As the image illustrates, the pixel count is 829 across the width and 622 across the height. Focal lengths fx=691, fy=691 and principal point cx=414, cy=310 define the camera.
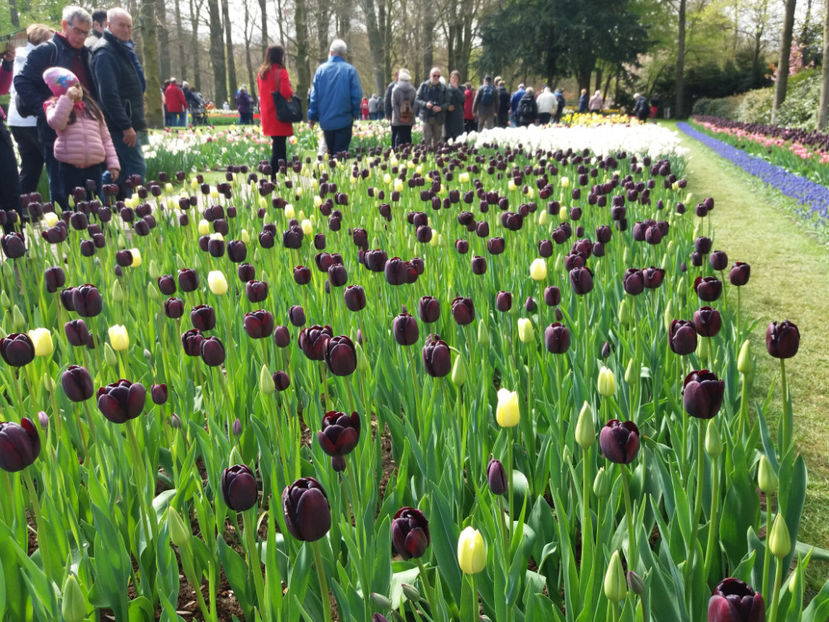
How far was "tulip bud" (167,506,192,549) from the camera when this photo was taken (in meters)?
1.38

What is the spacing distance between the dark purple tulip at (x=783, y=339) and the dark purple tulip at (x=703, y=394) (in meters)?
0.30

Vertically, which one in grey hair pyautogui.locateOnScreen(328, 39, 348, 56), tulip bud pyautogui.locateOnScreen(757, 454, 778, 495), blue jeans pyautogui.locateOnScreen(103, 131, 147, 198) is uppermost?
grey hair pyautogui.locateOnScreen(328, 39, 348, 56)

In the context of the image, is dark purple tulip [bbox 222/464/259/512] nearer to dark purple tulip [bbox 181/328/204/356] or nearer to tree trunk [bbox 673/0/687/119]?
dark purple tulip [bbox 181/328/204/356]

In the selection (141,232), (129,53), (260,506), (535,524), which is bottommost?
(260,506)

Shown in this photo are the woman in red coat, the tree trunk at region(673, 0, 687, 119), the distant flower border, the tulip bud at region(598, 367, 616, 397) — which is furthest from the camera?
the tree trunk at region(673, 0, 687, 119)

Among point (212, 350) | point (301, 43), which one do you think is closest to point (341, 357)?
point (212, 350)

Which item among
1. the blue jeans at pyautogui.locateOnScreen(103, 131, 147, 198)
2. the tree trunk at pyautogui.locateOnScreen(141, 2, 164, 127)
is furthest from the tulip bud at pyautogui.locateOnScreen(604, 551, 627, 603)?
the tree trunk at pyautogui.locateOnScreen(141, 2, 164, 127)

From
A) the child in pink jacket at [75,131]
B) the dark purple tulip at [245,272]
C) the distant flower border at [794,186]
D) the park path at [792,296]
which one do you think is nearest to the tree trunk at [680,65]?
the distant flower border at [794,186]

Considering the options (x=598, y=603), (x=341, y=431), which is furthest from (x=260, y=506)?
(x=598, y=603)

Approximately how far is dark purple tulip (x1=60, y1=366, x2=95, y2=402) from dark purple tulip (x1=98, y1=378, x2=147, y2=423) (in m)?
0.17

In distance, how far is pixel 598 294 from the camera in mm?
→ 3322

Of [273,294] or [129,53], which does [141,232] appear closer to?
[273,294]

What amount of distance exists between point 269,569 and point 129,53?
6.36m

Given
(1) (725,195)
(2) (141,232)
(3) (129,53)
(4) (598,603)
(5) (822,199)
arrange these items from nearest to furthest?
(4) (598,603) → (2) (141,232) → (3) (129,53) → (5) (822,199) → (1) (725,195)
